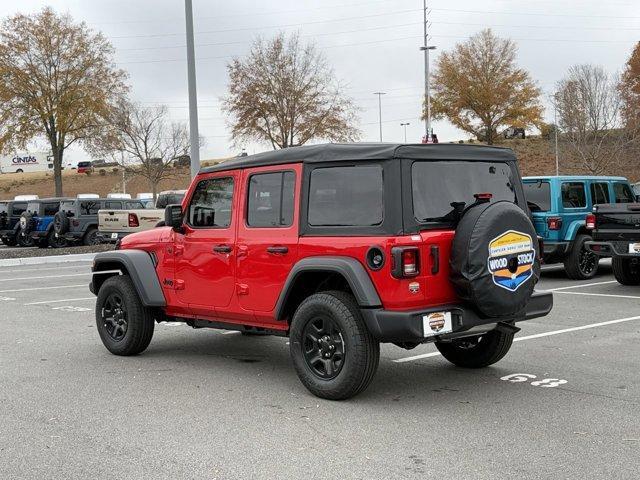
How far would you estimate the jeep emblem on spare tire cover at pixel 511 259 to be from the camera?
5484 mm

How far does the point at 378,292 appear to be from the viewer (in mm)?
5418

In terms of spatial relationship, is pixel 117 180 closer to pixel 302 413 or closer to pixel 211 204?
pixel 211 204

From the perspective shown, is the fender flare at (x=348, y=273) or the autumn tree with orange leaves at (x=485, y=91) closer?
the fender flare at (x=348, y=273)

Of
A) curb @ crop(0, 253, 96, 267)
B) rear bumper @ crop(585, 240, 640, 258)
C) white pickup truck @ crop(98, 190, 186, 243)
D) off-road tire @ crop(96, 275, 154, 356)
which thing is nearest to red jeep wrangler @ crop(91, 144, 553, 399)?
off-road tire @ crop(96, 275, 154, 356)

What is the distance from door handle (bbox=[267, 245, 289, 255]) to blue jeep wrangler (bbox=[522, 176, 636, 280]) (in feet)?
27.2

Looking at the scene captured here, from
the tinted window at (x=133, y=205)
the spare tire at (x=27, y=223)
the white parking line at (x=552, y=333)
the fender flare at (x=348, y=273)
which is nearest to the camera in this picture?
the fender flare at (x=348, y=273)

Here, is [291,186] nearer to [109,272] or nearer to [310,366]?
[310,366]

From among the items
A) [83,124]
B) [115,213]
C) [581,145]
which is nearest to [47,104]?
[83,124]

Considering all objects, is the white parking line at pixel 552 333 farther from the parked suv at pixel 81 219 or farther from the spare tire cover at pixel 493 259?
the parked suv at pixel 81 219

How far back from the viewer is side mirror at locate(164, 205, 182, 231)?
7.07 metres

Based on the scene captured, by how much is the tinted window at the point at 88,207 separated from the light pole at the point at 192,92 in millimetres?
6914

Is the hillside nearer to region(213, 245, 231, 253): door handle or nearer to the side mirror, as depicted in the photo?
the side mirror

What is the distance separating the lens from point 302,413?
17.9 ft

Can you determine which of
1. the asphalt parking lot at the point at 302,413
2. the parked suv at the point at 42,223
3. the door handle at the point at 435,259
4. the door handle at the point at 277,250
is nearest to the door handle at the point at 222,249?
the door handle at the point at 277,250
